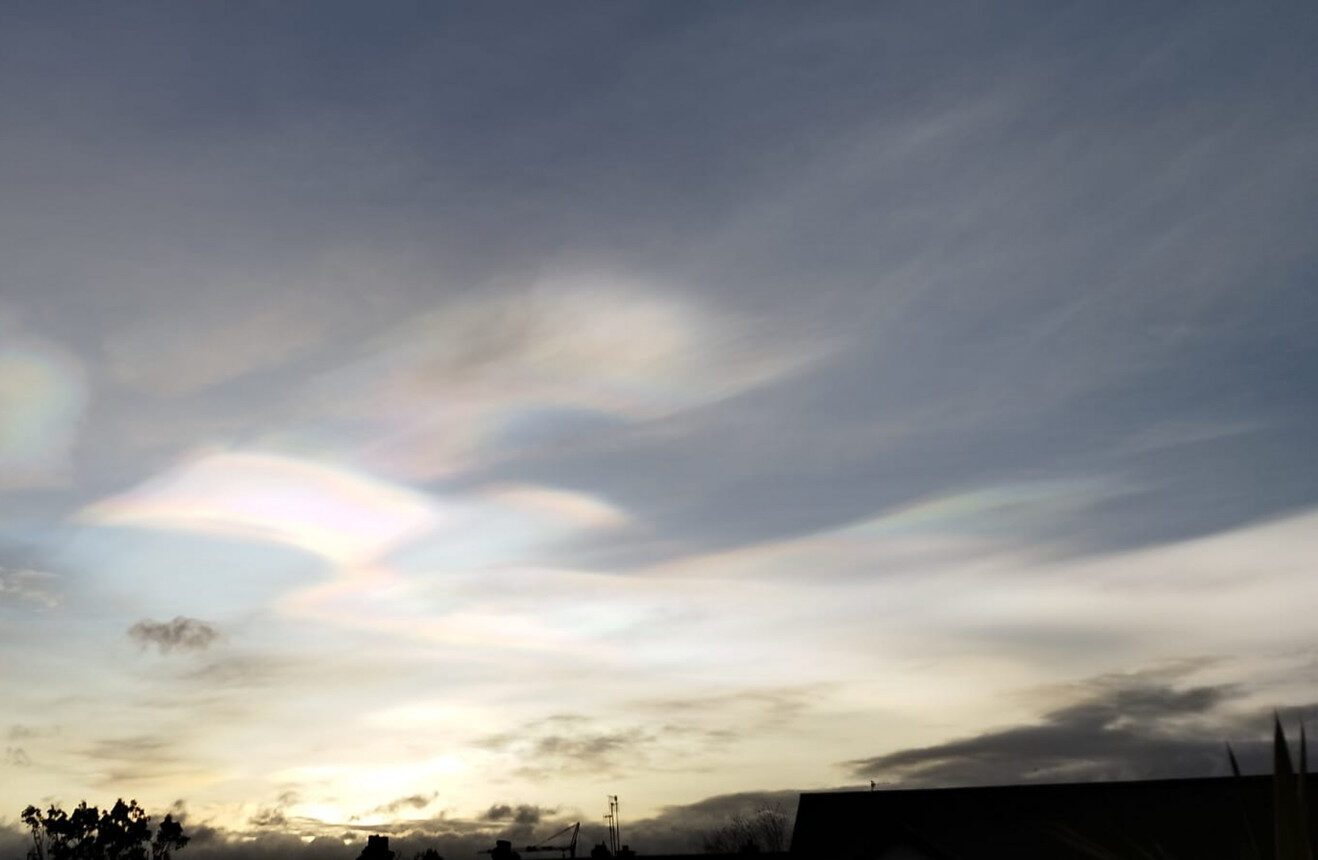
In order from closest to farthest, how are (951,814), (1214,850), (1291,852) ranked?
(1291,852), (1214,850), (951,814)

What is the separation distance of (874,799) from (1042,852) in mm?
5931

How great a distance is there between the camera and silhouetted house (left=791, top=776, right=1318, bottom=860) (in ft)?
125

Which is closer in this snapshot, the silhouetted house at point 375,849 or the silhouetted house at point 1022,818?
the silhouetted house at point 1022,818

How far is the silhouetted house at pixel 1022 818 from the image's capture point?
38.2 metres

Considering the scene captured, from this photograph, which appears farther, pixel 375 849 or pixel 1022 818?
pixel 375 849

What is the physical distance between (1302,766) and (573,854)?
62.6 m

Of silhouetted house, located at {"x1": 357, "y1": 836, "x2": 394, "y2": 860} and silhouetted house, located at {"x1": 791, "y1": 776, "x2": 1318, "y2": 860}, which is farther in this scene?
silhouetted house, located at {"x1": 357, "y1": 836, "x2": 394, "y2": 860}

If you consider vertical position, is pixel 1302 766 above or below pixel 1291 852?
above

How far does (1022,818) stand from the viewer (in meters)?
40.0

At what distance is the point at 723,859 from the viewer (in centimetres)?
4747

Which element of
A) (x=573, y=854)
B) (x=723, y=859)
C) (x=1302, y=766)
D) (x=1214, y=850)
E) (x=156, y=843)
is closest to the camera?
(x=1302, y=766)

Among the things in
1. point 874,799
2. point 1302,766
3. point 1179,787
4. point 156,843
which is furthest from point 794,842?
point 156,843

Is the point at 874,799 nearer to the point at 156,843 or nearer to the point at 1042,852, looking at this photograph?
the point at 1042,852

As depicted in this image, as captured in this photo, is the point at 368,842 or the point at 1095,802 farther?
the point at 368,842
